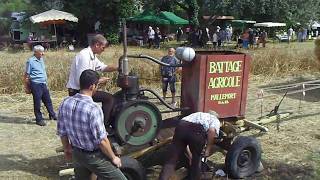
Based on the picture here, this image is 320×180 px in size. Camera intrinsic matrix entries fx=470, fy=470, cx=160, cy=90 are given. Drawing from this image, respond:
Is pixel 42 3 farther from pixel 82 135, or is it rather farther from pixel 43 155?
pixel 82 135

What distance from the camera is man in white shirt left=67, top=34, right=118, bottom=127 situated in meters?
5.66

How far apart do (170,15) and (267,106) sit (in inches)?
1115

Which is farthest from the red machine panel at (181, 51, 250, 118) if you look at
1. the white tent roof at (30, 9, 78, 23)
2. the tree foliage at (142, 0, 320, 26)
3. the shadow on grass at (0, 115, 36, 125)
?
the tree foliage at (142, 0, 320, 26)

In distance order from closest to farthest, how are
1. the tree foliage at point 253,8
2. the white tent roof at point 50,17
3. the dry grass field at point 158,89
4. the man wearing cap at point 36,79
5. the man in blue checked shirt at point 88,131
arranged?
1. the man in blue checked shirt at point 88,131
2. the dry grass field at point 158,89
3. the man wearing cap at point 36,79
4. the white tent roof at point 50,17
5. the tree foliage at point 253,8

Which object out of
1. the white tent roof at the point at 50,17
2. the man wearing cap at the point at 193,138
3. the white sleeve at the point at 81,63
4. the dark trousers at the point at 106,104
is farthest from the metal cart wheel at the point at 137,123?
the white tent roof at the point at 50,17

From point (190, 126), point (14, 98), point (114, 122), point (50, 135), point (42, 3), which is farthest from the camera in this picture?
point (42, 3)

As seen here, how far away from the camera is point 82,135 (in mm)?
4117

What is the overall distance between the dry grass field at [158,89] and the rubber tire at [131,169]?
147 centimetres

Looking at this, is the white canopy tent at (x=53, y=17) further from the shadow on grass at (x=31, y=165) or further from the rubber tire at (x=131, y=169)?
the rubber tire at (x=131, y=169)

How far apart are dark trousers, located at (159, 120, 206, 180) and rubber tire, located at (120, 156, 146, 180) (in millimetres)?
248

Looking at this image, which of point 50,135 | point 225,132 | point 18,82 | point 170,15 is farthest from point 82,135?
point 170,15

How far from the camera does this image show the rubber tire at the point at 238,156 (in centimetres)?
594

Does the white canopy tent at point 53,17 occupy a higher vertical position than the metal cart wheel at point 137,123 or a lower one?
higher

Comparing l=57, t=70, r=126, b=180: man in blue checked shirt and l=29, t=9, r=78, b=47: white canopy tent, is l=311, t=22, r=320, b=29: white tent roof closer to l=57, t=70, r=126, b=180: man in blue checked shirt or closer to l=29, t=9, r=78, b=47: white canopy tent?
l=29, t=9, r=78, b=47: white canopy tent
